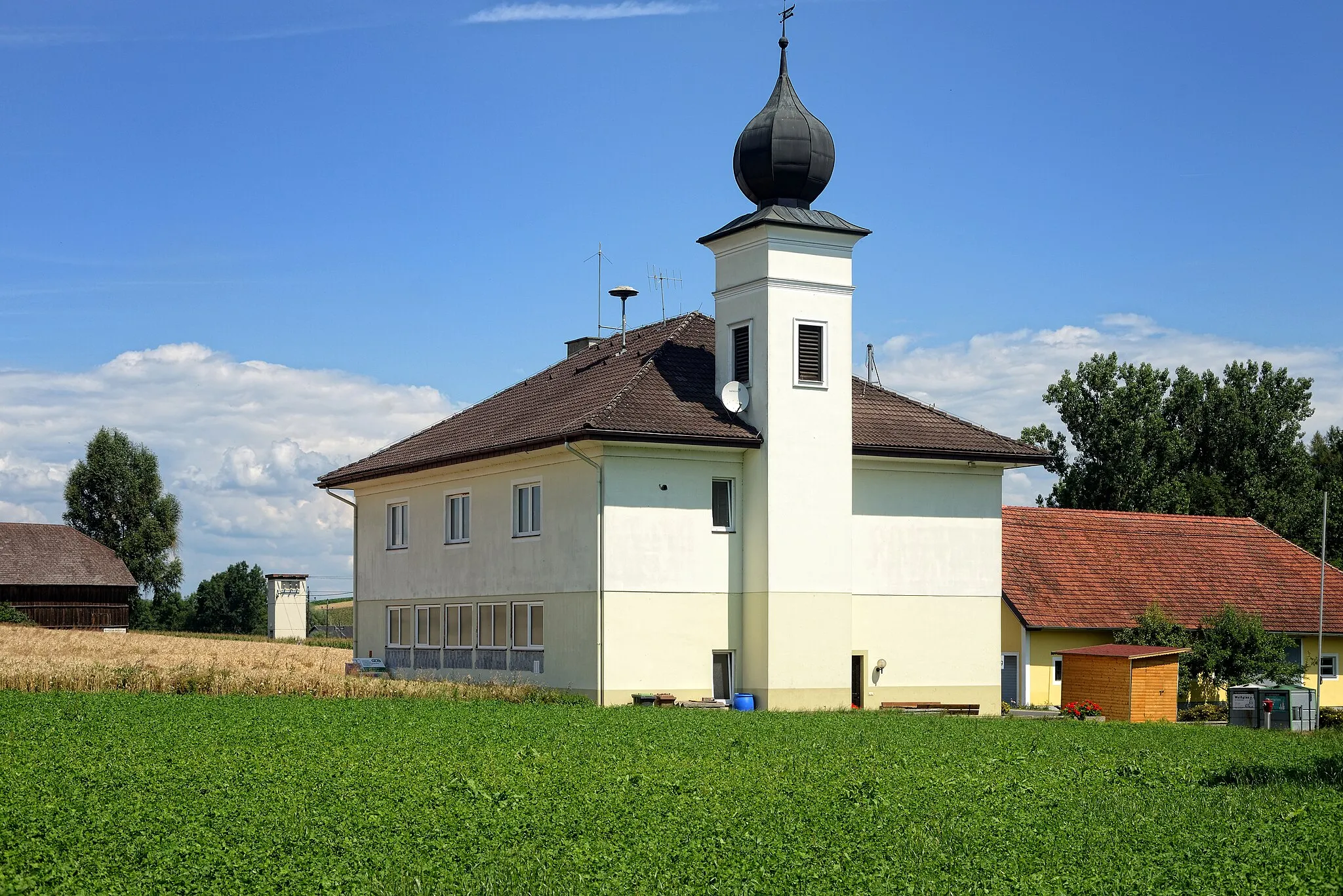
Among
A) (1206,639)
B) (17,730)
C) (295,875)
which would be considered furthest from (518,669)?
(295,875)

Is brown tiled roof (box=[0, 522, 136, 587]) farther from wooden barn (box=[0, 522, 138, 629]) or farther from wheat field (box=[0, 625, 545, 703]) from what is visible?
wheat field (box=[0, 625, 545, 703])

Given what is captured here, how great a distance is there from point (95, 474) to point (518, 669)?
67220mm

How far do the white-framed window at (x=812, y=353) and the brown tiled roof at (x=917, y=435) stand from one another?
1837 mm

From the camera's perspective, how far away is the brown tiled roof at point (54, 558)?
8100 centimetres

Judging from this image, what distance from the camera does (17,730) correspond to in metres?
21.9

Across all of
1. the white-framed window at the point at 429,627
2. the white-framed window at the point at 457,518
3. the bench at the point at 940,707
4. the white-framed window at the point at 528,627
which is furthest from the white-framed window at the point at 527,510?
the bench at the point at 940,707

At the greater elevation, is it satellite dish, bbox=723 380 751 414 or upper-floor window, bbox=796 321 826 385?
upper-floor window, bbox=796 321 826 385

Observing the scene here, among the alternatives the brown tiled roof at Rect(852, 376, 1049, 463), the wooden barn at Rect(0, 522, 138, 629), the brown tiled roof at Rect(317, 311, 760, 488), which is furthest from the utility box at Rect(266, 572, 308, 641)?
the brown tiled roof at Rect(852, 376, 1049, 463)

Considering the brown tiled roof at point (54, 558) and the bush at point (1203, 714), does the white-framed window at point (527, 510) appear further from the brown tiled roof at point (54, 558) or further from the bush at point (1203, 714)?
the brown tiled roof at point (54, 558)

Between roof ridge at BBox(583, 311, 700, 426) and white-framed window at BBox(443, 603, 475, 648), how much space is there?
7.14m

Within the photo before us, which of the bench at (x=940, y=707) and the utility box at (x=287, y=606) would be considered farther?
the utility box at (x=287, y=606)

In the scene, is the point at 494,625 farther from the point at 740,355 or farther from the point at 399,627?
the point at 740,355

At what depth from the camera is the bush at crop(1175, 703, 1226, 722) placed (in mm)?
39594

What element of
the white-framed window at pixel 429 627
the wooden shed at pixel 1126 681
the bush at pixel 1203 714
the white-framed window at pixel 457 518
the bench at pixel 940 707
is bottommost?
the bush at pixel 1203 714
